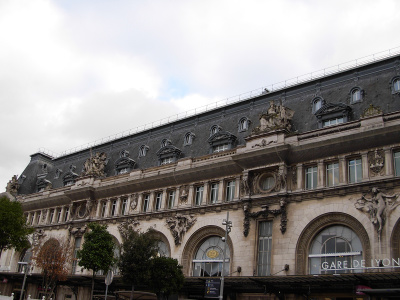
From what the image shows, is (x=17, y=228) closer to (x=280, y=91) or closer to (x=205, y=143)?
(x=205, y=143)

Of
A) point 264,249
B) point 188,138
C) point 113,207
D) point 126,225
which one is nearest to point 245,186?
point 264,249

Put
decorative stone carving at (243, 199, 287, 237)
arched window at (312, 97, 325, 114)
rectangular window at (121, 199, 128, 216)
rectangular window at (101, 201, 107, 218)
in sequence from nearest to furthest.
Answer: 1. decorative stone carving at (243, 199, 287, 237)
2. arched window at (312, 97, 325, 114)
3. rectangular window at (121, 199, 128, 216)
4. rectangular window at (101, 201, 107, 218)

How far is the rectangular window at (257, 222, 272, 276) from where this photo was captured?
117 feet

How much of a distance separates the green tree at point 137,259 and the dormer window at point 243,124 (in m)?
15.1

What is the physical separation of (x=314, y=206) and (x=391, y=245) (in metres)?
6.59

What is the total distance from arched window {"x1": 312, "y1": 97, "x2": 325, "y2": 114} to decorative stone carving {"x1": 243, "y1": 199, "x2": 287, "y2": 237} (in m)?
9.62

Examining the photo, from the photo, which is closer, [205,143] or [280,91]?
[280,91]

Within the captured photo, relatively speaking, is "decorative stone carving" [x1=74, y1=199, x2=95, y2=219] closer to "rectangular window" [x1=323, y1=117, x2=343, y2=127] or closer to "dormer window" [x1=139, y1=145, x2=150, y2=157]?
"dormer window" [x1=139, y1=145, x2=150, y2=157]

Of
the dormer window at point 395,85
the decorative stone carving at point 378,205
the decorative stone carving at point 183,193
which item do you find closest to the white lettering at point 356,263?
the decorative stone carving at point 378,205

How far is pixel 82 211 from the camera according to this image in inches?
2164

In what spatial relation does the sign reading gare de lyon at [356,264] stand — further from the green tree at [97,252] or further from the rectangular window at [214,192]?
the green tree at [97,252]

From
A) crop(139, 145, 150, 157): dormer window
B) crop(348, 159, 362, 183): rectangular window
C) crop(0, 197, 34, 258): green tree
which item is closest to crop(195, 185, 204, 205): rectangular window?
crop(139, 145, 150, 157): dormer window

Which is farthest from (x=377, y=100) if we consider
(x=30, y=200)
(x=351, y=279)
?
(x=30, y=200)

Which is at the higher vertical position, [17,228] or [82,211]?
[82,211]
